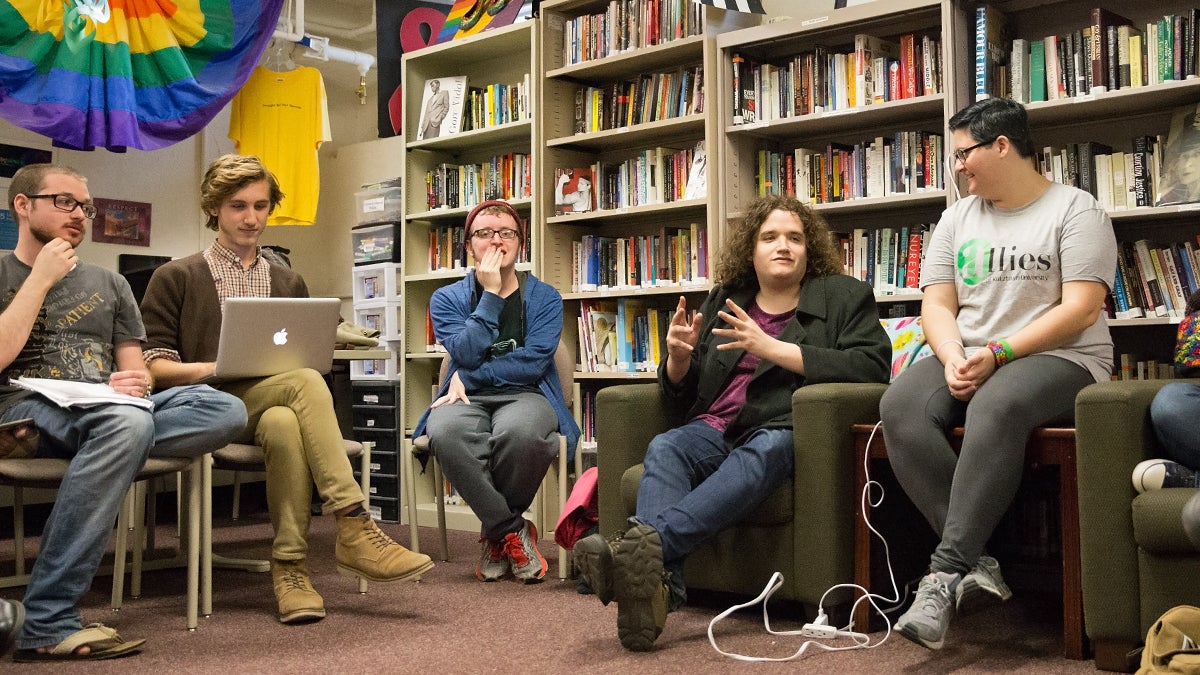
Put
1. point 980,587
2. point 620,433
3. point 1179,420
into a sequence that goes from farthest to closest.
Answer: point 620,433 < point 980,587 < point 1179,420

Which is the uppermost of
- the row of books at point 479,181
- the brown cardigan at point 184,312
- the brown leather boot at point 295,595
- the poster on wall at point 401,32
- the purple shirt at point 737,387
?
the poster on wall at point 401,32

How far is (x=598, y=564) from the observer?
87.9 inches

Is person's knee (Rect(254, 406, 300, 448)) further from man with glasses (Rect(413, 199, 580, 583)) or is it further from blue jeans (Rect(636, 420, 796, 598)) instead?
blue jeans (Rect(636, 420, 796, 598))

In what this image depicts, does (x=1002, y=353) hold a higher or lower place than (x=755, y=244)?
lower

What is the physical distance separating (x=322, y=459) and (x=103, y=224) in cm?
287

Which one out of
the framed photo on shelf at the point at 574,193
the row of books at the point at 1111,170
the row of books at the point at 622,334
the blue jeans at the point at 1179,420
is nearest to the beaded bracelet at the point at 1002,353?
the blue jeans at the point at 1179,420

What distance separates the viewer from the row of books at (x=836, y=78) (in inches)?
135

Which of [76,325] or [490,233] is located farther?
[490,233]

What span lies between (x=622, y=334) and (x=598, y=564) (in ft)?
6.51

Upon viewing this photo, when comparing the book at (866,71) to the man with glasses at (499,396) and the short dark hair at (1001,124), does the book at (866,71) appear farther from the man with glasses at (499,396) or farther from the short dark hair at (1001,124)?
the man with glasses at (499,396)

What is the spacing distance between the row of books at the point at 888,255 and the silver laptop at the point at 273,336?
1.64m

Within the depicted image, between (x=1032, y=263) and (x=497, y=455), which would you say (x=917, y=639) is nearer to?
(x=1032, y=263)

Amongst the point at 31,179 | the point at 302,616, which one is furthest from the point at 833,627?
the point at 31,179

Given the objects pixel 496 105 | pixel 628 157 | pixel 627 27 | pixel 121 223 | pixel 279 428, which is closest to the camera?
pixel 279 428
